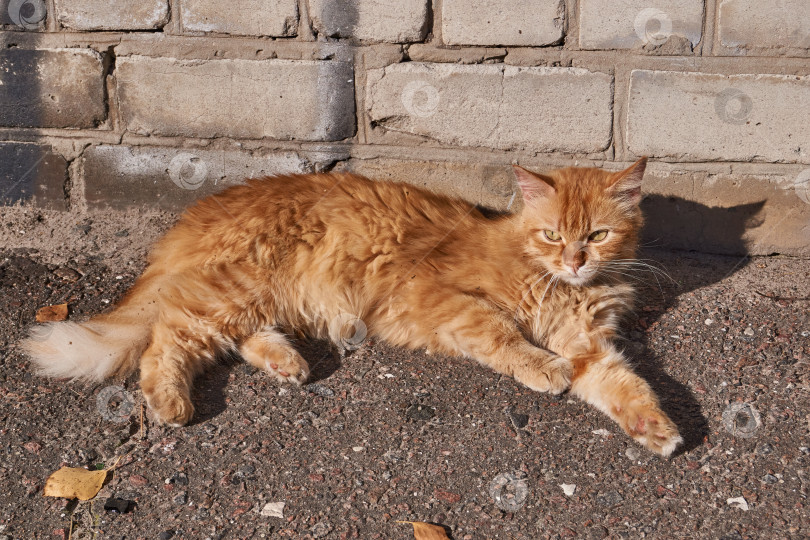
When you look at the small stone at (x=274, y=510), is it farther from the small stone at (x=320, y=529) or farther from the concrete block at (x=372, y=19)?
the concrete block at (x=372, y=19)

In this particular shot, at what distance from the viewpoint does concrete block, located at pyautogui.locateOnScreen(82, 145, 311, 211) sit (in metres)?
4.17

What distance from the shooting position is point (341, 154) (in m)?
4.11

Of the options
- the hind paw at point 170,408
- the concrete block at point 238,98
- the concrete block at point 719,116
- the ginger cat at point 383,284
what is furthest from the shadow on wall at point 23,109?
the concrete block at point 719,116

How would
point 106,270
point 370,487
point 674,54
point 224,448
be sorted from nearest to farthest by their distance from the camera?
1. point 370,487
2. point 224,448
3. point 674,54
4. point 106,270

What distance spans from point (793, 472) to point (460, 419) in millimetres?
1254

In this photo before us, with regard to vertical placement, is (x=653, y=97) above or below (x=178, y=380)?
above

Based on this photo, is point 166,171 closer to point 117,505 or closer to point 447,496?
point 117,505

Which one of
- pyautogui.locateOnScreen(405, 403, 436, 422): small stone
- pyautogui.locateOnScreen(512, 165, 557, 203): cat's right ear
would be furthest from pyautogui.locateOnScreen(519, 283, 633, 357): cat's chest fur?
pyautogui.locateOnScreen(405, 403, 436, 422): small stone

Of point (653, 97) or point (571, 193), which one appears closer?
point (571, 193)

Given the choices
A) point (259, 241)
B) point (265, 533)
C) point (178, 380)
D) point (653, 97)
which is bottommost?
point (265, 533)

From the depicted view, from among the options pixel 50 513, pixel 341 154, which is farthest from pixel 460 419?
pixel 341 154

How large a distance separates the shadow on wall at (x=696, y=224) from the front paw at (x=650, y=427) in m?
1.61

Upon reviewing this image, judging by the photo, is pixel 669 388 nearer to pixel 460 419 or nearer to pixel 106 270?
pixel 460 419

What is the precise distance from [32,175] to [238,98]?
4.74ft
